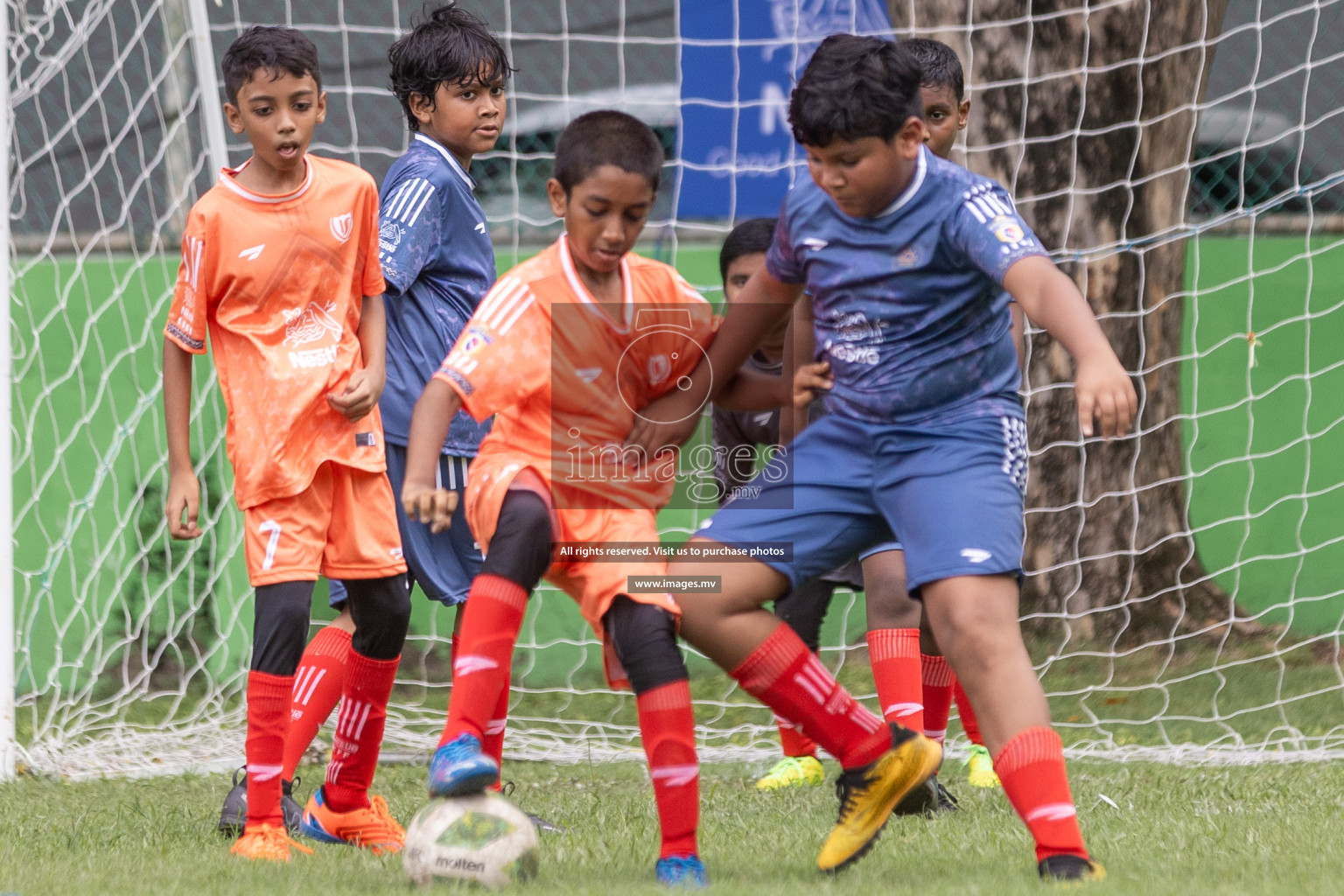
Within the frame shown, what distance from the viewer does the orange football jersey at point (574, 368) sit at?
263 centimetres

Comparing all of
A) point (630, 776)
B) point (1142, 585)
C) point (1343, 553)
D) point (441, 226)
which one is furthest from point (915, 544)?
point (1343, 553)

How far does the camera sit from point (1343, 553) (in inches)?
230

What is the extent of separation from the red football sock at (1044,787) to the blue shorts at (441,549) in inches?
53.8

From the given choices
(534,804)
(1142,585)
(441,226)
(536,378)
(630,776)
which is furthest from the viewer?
(1142,585)

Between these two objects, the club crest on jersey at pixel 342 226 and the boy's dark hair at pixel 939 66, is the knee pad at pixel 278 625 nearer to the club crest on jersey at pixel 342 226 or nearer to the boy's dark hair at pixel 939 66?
the club crest on jersey at pixel 342 226

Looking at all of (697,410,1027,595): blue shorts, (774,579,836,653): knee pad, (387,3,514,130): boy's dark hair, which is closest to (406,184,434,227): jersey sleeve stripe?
(387,3,514,130): boy's dark hair

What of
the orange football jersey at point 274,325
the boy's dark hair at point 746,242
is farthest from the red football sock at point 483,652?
the boy's dark hair at point 746,242

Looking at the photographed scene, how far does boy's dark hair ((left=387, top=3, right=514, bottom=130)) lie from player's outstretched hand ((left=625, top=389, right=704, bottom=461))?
1.11m

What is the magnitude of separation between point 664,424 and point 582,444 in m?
0.16

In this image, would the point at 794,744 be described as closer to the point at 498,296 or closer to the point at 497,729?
the point at 497,729

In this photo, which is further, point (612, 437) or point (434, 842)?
point (612, 437)

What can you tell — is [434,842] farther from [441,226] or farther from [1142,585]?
[1142,585]

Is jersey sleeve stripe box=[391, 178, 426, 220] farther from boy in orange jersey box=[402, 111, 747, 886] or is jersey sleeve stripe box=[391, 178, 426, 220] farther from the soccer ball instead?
the soccer ball

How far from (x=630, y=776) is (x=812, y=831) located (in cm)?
127
